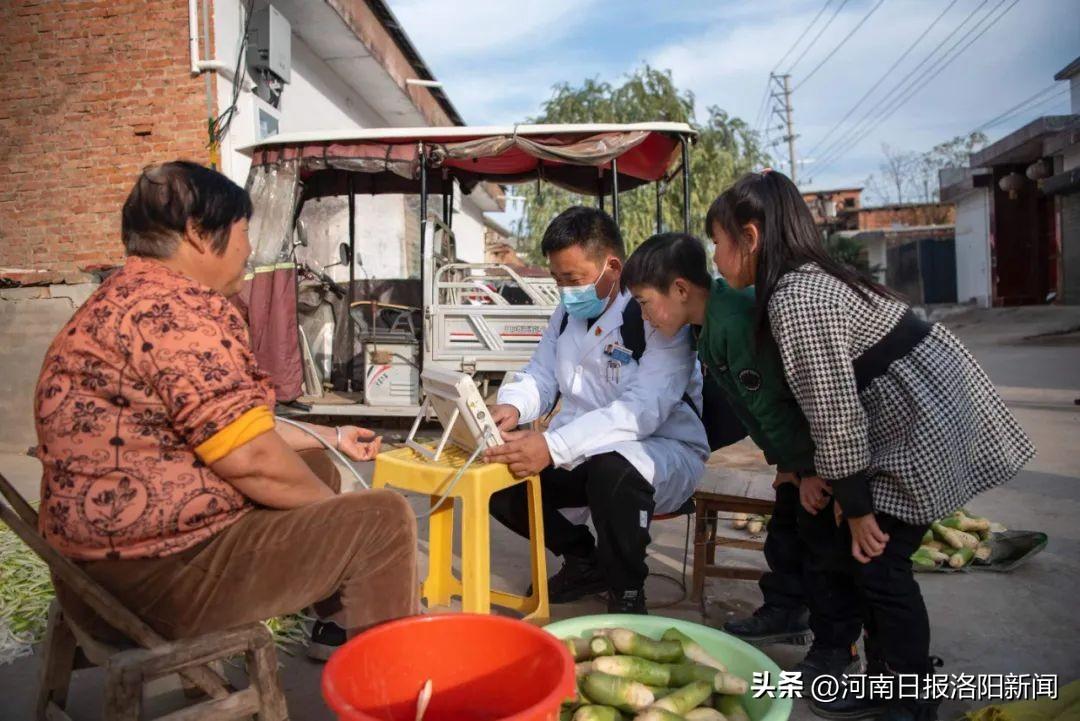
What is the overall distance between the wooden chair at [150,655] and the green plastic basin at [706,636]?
0.68 metres

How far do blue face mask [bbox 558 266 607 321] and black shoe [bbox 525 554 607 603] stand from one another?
1005mm

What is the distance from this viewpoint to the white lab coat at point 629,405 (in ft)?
8.91

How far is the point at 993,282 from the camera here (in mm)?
22156

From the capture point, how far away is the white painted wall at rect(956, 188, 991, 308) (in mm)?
22797

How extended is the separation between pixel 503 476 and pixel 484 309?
13.2 feet

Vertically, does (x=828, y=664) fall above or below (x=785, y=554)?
below

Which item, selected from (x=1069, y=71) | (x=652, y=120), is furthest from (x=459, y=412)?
(x=1069, y=71)

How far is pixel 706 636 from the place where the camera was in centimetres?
207

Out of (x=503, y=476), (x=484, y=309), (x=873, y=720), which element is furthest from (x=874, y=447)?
(x=484, y=309)

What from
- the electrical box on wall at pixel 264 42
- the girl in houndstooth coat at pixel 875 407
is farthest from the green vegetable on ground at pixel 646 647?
the electrical box on wall at pixel 264 42

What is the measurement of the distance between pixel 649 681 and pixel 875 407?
0.94 meters

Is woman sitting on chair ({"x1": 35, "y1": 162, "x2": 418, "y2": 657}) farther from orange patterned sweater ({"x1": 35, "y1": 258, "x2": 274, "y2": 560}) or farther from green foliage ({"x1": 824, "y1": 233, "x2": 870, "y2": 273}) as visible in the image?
green foliage ({"x1": 824, "y1": 233, "x2": 870, "y2": 273})

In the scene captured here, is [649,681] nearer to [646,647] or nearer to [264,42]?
[646,647]

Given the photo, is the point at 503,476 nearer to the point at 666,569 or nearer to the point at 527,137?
the point at 666,569
